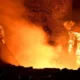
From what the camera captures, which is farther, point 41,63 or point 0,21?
point 0,21

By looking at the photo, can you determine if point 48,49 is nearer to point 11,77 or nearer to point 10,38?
point 10,38

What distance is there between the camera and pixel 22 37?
10.7 m

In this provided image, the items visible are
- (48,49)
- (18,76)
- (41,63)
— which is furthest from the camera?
(48,49)

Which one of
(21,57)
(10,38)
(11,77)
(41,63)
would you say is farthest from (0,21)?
(11,77)

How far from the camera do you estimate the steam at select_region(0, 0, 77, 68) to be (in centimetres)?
1028

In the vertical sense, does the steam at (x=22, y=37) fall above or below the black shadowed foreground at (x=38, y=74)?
below

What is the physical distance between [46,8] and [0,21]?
5.67 ft

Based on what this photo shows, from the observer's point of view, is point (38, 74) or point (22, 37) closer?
point (38, 74)

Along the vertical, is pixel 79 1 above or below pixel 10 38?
above

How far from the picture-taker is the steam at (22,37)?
10281mm

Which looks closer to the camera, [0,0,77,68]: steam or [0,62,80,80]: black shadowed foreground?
[0,62,80,80]: black shadowed foreground

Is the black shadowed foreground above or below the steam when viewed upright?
above

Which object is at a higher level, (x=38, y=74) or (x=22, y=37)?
(x=38, y=74)

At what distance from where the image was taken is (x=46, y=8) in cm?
1052
